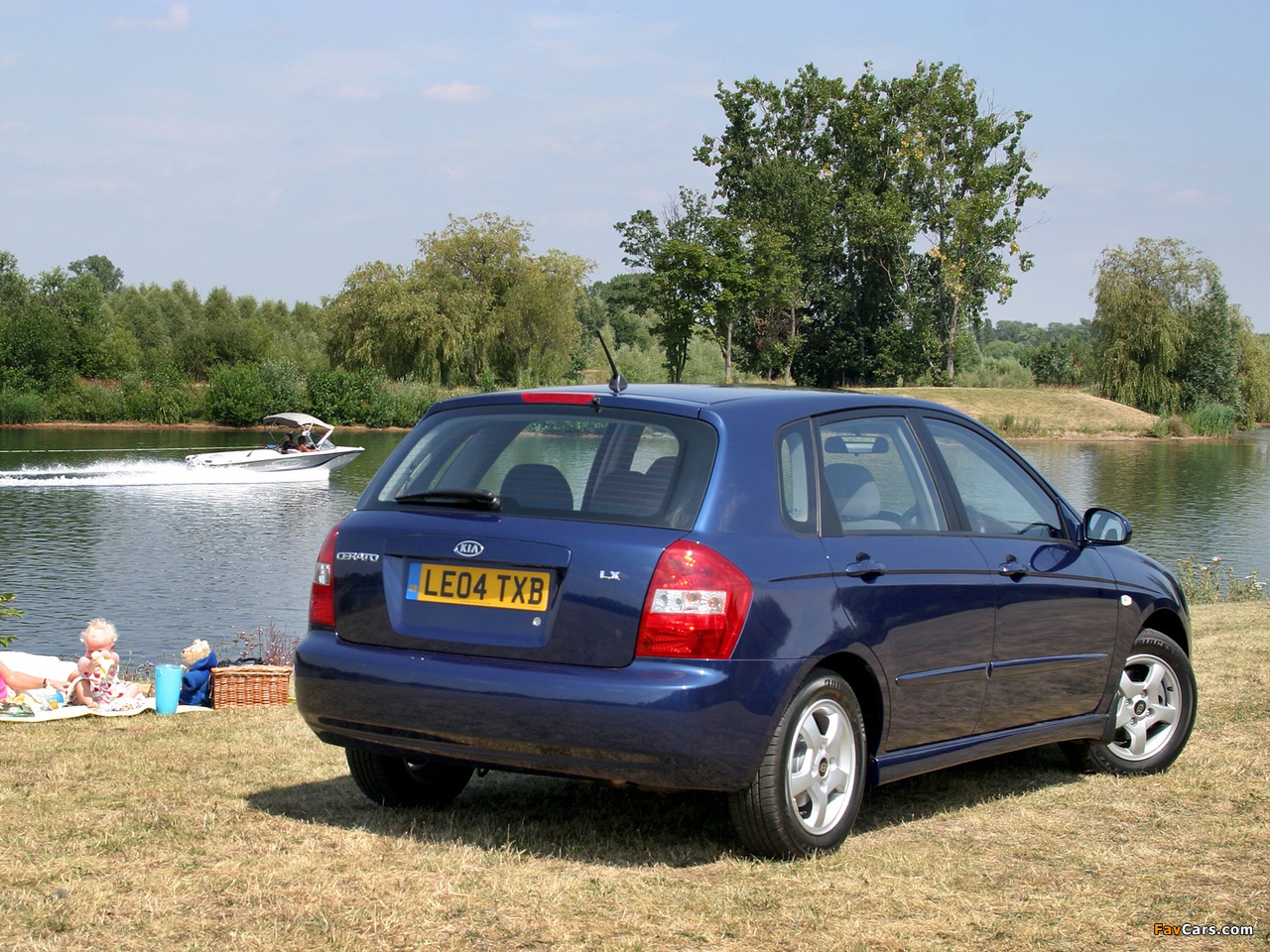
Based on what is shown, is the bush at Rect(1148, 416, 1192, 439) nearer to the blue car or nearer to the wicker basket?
the wicker basket

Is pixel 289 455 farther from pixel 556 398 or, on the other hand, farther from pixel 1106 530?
pixel 556 398

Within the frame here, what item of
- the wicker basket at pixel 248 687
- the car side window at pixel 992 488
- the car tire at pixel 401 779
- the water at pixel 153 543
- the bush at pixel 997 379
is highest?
the bush at pixel 997 379

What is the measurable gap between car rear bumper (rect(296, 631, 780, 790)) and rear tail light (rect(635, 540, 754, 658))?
0.06 m

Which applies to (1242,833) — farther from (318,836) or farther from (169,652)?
(169,652)

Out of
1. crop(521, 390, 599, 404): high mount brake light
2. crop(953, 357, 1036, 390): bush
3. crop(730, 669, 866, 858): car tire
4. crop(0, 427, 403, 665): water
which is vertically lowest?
crop(0, 427, 403, 665): water

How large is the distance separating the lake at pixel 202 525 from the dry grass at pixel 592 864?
12761 mm

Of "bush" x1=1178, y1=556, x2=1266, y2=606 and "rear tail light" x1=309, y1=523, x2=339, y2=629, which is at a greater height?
"rear tail light" x1=309, y1=523, x2=339, y2=629

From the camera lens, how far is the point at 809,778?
Result: 190 inches

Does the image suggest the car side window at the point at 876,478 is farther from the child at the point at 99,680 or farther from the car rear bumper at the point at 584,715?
the child at the point at 99,680

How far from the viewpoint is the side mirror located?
6172 mm

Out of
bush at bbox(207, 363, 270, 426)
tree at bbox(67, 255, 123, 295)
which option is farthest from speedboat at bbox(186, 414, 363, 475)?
tree at bbox(67, 255, 123, 295)

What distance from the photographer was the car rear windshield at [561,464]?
4.68 metres

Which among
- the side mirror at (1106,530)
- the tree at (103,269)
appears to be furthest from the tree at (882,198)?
the tree at (103,269)

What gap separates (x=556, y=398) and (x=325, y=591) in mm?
1124
